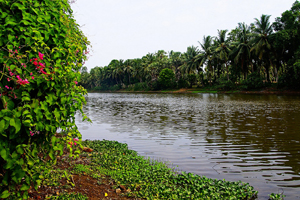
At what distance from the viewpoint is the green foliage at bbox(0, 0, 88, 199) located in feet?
9.34

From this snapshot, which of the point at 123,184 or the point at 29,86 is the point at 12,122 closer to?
the point at 29,86

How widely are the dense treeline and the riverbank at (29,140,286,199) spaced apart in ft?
122

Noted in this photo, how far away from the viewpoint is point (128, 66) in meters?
96.5

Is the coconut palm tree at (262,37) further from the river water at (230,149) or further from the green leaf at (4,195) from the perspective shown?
the green leaf at (4,195)

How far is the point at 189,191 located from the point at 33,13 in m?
4.35

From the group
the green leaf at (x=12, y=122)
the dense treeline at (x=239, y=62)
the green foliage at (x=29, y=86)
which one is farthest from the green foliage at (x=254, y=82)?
the green leaf at (x=12, y=122)

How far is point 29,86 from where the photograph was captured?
298 cm

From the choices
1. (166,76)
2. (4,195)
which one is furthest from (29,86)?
(166,76)

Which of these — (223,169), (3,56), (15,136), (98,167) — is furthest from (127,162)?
(3,56)

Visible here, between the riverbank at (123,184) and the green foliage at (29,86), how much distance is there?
36.4 inches

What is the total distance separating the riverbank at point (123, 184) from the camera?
13.5 feet

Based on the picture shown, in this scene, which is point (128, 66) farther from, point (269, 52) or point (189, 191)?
point (189, 191)

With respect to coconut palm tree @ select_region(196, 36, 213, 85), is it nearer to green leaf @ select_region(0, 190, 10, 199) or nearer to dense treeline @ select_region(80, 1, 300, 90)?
dense treeline @ select_region(80, 1, 300, 90)

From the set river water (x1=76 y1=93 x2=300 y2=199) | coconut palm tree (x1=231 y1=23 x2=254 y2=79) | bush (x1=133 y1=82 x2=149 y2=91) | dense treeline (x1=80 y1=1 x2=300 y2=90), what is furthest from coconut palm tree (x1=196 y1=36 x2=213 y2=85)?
river water (x1=76 y1=93 x2=300 y2=199)
